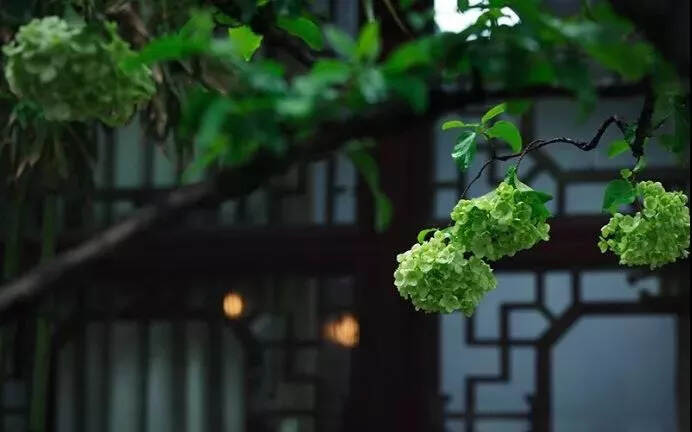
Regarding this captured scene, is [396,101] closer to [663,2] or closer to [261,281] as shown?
[663,2]

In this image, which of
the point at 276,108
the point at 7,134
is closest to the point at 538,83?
the point at 276,108

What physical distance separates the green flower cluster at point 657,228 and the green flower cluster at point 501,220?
179 millimetres

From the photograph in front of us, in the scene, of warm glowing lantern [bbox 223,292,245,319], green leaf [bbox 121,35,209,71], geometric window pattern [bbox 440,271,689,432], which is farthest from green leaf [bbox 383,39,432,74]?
warm glowing lantern [bbox 223,292,245,319]

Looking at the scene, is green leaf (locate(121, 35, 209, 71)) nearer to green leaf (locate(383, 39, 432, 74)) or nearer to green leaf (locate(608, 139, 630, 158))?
green leaf (locate(383, 39, 432, 74))

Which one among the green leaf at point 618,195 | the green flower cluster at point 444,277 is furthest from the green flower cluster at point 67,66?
the green leaf at point 618,195

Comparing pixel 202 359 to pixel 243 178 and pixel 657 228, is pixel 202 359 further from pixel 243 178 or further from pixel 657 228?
pixel 243 178

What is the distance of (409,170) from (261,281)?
2.41 feet

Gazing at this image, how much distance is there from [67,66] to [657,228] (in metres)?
1.14

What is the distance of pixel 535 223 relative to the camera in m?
2.16

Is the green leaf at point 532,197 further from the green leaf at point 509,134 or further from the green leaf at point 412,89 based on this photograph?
the green leaf at point 412,89

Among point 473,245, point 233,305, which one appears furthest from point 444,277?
point 233,305

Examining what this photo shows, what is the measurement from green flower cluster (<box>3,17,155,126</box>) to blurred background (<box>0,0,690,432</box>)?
3.47 metres

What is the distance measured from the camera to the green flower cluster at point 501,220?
2.10 meters

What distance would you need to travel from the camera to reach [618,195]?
211cm
